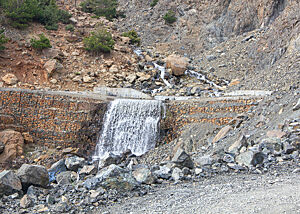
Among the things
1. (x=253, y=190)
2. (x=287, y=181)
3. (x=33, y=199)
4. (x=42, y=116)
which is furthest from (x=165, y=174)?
(x=42, y=116)

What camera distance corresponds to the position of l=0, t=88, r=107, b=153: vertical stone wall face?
53.3 ft

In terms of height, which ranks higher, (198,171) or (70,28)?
(70,28)

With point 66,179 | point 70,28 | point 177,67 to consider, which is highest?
point 70,28

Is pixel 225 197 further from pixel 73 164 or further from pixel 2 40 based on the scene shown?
pixel 2 40

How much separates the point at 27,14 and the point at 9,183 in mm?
22482

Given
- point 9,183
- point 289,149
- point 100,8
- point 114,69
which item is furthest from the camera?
point 100,8

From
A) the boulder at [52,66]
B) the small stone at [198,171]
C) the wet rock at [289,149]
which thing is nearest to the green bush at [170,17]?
the boulder at [52,66]

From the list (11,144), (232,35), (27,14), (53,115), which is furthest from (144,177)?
(232,35)

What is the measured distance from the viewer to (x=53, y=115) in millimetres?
16578

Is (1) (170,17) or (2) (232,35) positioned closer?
(2) (232,35)

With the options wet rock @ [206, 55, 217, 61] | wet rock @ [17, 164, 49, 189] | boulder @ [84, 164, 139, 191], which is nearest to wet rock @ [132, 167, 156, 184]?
boulder @ [84, 164, 139, 191]

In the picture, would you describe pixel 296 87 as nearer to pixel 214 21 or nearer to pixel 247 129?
pixel 247 129

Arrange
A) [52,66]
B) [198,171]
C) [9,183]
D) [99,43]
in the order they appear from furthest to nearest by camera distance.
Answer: [99,43]
[52,66]
[198,171]
[9,183]

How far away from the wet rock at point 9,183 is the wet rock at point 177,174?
367 centimetres
